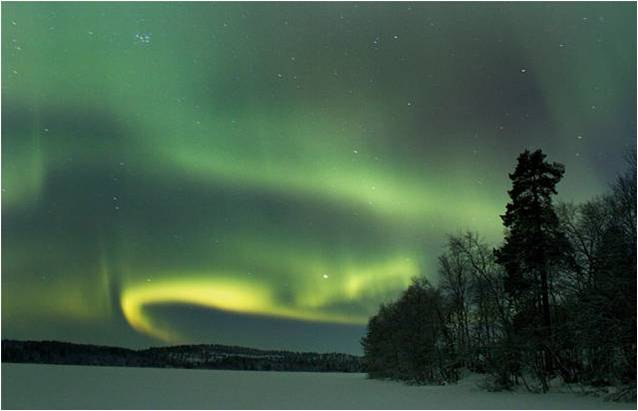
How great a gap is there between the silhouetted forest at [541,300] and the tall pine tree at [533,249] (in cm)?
7

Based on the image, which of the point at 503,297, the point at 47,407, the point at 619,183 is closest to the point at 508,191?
the point at 503,297

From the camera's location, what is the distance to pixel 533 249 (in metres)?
34.8

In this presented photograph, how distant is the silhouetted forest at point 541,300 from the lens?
23.2 metres

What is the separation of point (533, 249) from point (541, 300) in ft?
14.0

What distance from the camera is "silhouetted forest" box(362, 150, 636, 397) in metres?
23.2

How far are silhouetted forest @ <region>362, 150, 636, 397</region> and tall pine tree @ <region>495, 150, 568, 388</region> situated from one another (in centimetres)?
7

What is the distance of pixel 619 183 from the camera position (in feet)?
84.5

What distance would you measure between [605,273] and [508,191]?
14.1 m

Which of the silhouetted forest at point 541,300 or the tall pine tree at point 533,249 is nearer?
the silhouetted forest at point 541,300

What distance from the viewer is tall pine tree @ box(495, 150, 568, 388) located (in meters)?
33.4

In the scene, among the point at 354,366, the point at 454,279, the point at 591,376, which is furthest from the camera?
the point at 354,366

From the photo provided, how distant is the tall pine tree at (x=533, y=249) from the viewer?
109ft

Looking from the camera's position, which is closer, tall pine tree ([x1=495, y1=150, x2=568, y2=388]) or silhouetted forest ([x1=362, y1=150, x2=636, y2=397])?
silhouetted forest ([x1=362, y1=150, x2=636, y2=397])

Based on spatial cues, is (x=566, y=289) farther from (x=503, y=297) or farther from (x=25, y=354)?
(x=25, y=354)
